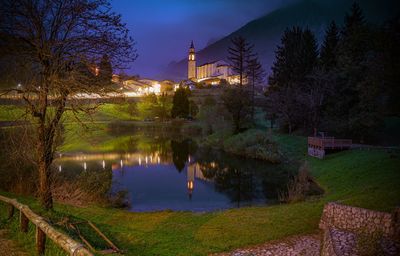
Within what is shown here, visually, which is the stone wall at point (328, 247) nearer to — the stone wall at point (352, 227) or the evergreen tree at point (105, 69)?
the stone wall at point (352, 227)

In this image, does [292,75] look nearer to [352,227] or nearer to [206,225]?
[206,225]

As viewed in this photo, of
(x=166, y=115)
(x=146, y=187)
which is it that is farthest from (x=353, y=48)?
(x=166, y=115)

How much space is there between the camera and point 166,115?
309 feet

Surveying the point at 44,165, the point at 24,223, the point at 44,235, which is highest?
the point at 44,165

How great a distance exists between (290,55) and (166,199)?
49.8 meters

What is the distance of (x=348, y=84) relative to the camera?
4375 centimetres

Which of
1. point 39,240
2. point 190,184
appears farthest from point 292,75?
point 39,240

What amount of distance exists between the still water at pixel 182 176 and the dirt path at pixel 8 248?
46.4ft

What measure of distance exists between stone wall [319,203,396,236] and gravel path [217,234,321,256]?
1.04 meters

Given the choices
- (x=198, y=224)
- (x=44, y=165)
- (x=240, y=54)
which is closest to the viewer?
(x=44, y=165)

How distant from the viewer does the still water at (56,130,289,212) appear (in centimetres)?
2735

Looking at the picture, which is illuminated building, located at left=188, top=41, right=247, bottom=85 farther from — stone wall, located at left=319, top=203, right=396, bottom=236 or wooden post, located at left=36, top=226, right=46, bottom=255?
wooden post, located at left=36, top=226, right=46, bottom=255

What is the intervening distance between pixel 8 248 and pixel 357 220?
12.6 m

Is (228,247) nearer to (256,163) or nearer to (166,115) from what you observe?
(256,163)
